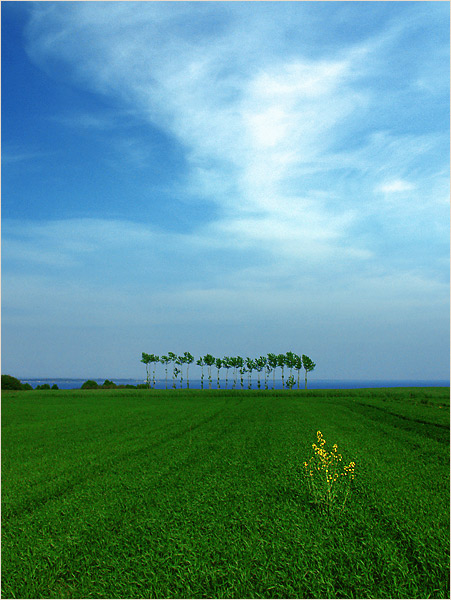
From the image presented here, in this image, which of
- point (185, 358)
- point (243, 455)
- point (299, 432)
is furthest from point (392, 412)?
point (185, 358)

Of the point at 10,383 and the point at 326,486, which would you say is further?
the point at 10,383

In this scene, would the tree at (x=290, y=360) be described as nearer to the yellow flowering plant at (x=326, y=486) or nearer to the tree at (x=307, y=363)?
the tree at (x=307, y=363)

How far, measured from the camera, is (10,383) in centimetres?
8438

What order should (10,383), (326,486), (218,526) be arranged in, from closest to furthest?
1. (218,526)
2. (326,486)
3. (10,383)

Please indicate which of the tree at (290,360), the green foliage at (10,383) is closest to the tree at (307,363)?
the tree at (290,360)

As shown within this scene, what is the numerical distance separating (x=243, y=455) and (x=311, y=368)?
136 m

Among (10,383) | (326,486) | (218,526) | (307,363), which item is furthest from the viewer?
(307,363)

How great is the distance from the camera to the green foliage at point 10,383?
8385 cm

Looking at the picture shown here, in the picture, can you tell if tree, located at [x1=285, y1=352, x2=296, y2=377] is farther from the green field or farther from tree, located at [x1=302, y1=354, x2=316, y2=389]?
the green field

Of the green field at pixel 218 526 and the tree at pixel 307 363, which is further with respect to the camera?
the tree at pixel 307 363

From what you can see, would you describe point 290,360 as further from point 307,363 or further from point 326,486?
point 326,486

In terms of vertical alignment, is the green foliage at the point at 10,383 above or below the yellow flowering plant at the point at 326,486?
below

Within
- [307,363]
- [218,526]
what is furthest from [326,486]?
[307,363]

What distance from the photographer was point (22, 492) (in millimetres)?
10508
